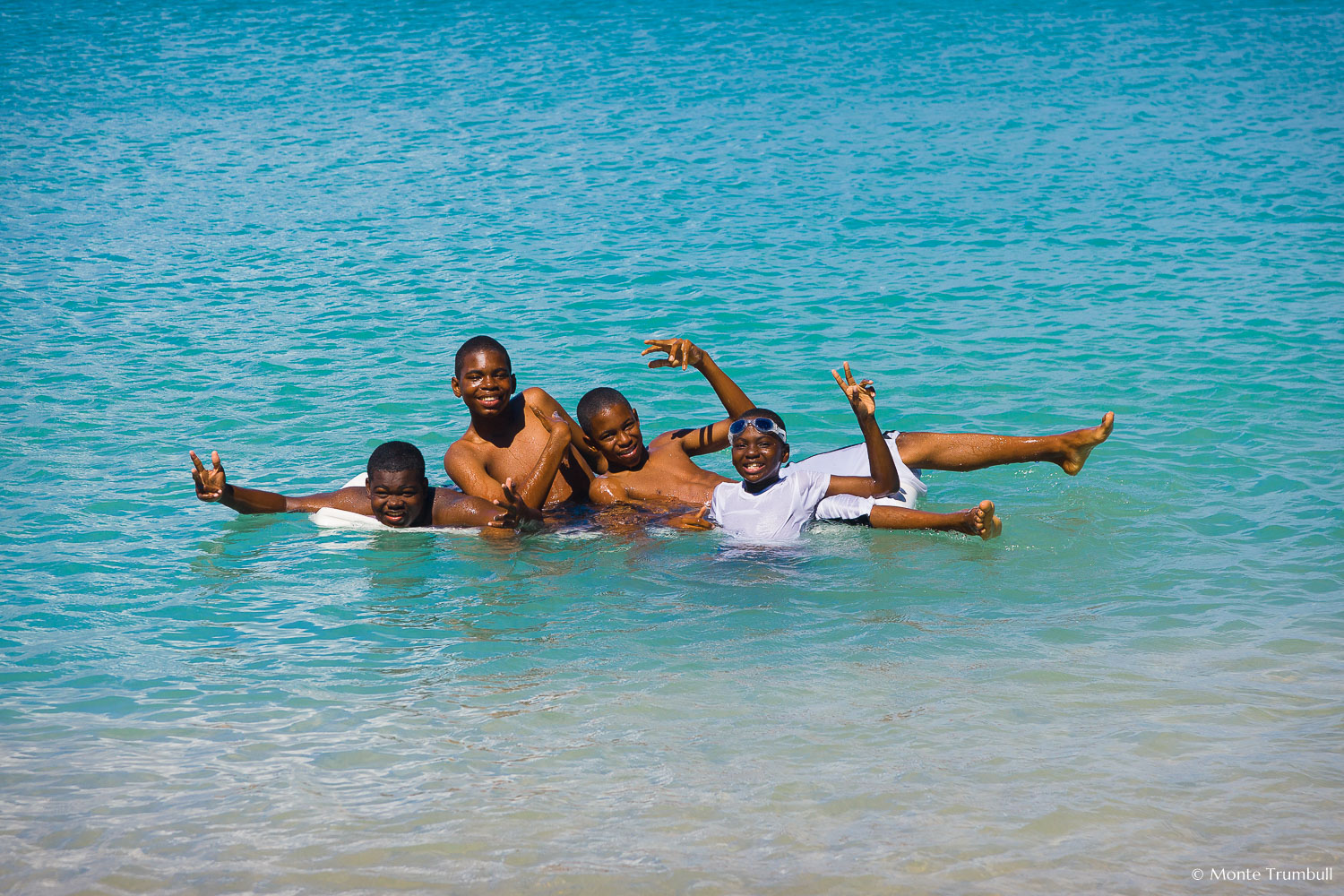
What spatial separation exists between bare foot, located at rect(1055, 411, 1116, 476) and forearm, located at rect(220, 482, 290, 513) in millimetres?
4526

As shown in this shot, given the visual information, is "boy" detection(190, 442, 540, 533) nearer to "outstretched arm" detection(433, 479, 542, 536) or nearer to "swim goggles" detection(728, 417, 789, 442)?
"outstretched arm" detection(433, 479, 542, 536)

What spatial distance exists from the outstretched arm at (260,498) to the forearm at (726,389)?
218cm

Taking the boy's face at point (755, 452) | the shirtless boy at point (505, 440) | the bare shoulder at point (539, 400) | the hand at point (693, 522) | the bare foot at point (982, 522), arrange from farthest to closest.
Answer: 1. the bare shoulder at point (539, 400)
2. the shirtless boy at point (505, 440)
3. the hand at point (693, 522)
4. the boy's face at point (755, 452)
5. the bare foot at point (982, 522)

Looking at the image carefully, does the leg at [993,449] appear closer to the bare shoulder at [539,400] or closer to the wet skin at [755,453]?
the wet skin at [755,453]

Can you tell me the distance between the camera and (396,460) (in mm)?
7012

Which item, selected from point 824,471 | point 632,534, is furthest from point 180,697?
point 824,471

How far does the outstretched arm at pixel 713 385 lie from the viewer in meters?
7.17

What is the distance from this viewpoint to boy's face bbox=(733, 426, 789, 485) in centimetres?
671

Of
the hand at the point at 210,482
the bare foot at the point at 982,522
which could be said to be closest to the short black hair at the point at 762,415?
the bare foot at the point at 982,522

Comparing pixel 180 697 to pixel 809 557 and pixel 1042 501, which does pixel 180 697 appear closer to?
pixel 809 557

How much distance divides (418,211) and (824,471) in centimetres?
956

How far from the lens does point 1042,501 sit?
23.9 ft

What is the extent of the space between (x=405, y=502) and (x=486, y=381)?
856 mm

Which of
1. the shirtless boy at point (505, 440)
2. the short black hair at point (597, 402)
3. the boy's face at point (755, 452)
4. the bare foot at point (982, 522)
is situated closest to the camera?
the bare foot at point (982, 522)
